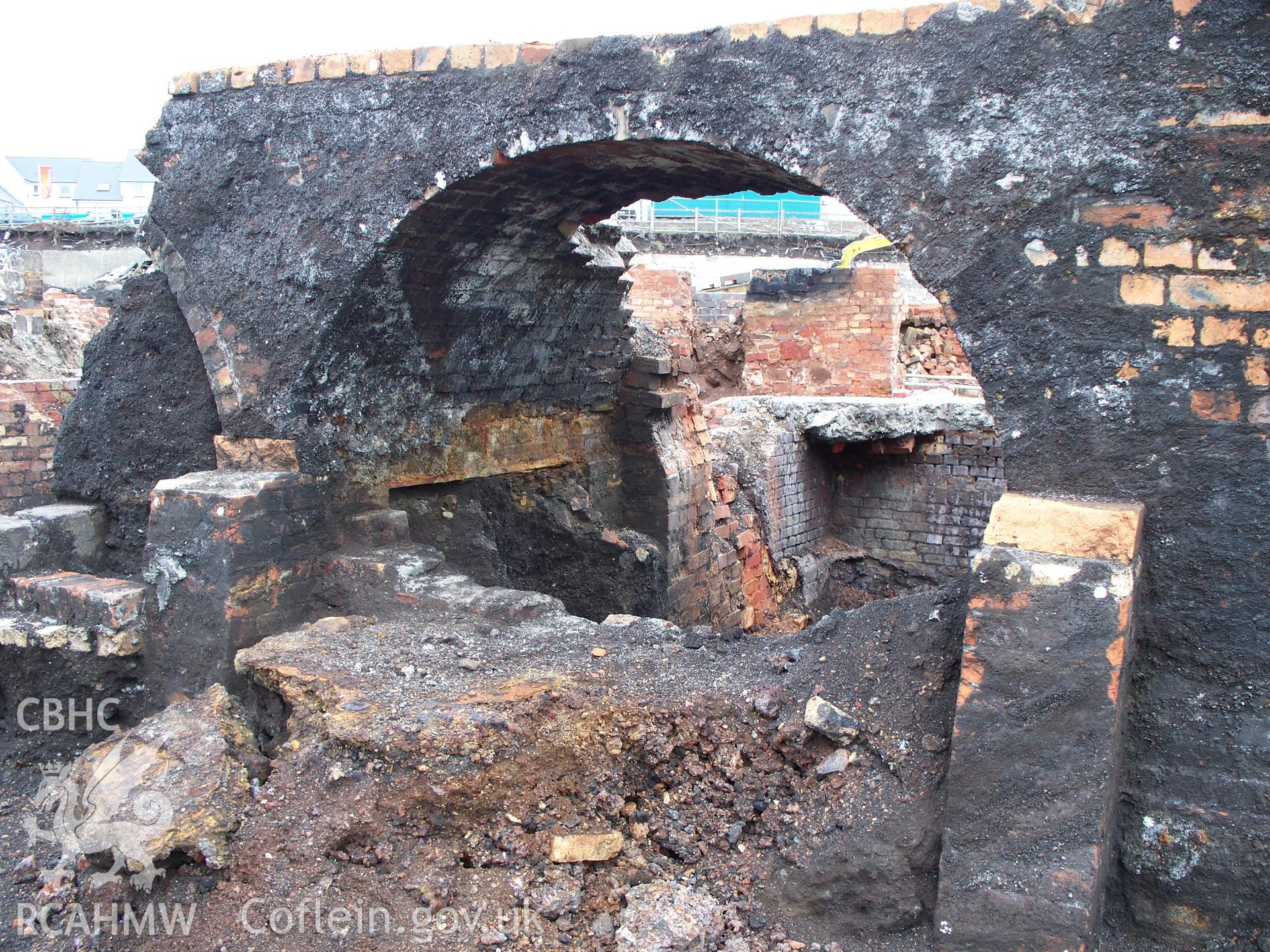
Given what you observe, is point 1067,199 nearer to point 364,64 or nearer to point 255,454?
point 364,64

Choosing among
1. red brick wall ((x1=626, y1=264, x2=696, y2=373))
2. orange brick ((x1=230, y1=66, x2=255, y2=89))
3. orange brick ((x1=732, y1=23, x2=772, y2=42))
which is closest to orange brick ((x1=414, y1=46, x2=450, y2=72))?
orange brick ((x1=230, y1=66, x2=255, y2=89))

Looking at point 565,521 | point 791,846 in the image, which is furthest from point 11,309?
point 791,846

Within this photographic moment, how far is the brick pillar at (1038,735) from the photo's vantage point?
2.38 metres

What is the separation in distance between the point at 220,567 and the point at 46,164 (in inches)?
2412

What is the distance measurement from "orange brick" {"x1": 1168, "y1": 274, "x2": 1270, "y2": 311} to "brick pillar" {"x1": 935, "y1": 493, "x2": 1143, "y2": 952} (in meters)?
0.63

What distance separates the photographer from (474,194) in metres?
4.01

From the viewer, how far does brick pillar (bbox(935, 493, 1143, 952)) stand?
238 cm

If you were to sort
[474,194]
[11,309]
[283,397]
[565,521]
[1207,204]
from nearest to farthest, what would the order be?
[1207,204] < [474,194] < [283,397] < [565,521] < [11,309]

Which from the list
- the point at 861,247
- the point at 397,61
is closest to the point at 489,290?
the point at 397,61

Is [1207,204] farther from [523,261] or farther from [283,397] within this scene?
[283,397]

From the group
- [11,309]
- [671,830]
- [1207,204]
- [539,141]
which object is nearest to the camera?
[1207,204]

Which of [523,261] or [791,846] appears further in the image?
[523,261]

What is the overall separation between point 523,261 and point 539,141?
1307 mm

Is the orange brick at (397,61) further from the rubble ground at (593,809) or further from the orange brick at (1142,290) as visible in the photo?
the orange brick at (1142,290)
